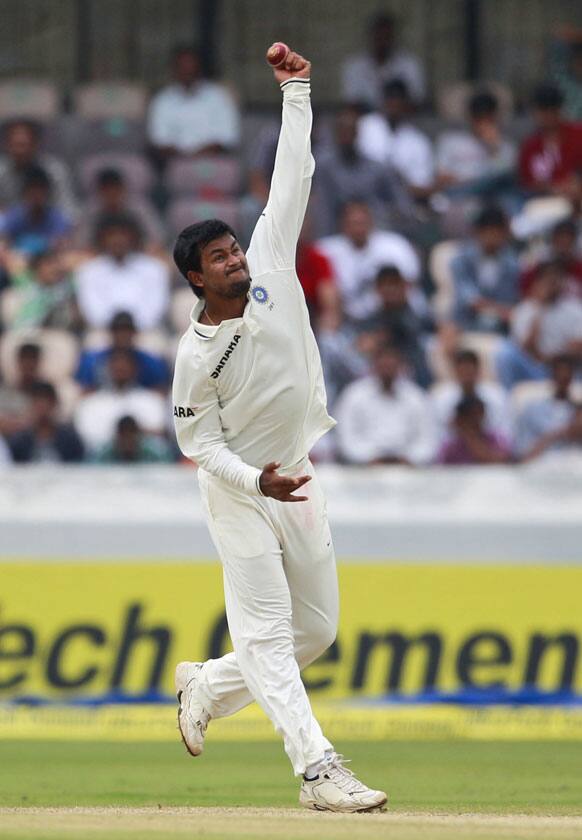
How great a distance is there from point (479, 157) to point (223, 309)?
886 cm

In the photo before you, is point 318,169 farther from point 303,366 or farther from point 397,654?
point 303,366

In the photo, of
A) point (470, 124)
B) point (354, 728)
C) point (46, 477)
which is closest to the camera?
point (354, 728)

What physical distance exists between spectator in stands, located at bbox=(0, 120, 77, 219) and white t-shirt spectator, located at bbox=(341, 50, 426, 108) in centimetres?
276

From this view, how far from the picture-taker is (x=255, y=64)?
16250 mm

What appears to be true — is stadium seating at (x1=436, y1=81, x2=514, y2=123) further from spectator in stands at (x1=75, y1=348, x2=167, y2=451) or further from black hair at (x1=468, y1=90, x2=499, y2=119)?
spectator in stands at (x1=75, y1=348, x2=167, y2=451)

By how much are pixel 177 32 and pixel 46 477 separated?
22.1ft

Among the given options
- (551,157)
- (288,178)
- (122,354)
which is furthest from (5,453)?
(288,178)

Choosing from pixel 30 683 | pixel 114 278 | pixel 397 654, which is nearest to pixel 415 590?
pixel 397 654

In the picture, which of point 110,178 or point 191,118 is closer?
point 110,178

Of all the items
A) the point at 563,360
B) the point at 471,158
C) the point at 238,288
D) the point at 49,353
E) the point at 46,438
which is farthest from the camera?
the point at 471,158

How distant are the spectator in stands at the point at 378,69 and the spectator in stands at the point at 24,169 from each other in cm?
270

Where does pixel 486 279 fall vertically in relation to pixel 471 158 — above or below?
below

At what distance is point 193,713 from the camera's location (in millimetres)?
6902

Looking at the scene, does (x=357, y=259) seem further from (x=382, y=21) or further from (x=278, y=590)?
(x=278, y=590)
